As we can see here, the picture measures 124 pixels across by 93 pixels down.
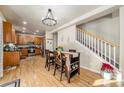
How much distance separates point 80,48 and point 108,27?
1598 mm

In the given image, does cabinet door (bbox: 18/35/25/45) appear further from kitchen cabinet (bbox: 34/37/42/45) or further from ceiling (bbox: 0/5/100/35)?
ceiling (bbox: 0/5/100/35)

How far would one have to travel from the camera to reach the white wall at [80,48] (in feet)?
15.1

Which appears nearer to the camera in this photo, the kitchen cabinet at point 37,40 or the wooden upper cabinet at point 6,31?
the wooden upper cabinet at point 6,31

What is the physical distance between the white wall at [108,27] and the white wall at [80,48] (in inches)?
41.9

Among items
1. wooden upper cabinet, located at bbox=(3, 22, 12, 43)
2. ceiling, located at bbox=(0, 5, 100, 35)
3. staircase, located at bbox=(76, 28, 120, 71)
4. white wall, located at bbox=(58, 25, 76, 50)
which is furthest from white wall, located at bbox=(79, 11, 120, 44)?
wooden upper cabinet, located at bbox=(3, 22, 12, 43)

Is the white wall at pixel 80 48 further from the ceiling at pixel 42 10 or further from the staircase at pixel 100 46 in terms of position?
the ceiling at pixel 42 10

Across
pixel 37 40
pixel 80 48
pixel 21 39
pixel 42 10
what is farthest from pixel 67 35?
pixel 37 40

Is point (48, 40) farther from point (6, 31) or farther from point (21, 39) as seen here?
point (6, 31)

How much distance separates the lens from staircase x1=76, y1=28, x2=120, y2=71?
4242mm

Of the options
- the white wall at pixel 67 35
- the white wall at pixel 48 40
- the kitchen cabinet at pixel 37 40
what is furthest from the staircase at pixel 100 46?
the kitchen cabinet at pixel 37 40

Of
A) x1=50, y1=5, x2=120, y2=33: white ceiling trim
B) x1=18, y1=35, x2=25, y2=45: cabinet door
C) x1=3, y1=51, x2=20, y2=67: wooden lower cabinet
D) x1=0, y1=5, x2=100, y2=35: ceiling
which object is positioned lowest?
x1=3, y1=51, x2=20, y2=67: wooden lower cabinet

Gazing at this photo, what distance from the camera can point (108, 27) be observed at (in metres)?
5.30

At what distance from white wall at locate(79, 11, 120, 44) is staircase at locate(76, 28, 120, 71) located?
617 mm
